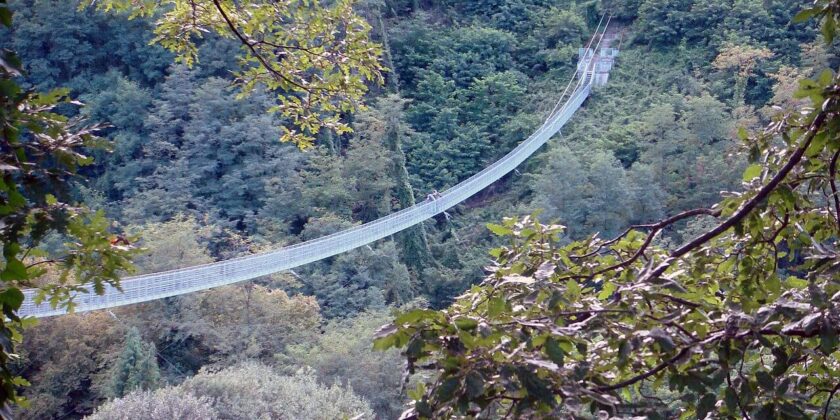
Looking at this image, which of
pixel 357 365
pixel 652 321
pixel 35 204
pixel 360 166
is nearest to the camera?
pixel 652 321

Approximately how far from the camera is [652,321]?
39.7 inches

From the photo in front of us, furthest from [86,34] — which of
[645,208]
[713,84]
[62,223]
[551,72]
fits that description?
[62,223]

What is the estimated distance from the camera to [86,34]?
37.5 ft

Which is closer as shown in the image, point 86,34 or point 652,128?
point 652,128

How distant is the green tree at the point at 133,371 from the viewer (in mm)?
6664

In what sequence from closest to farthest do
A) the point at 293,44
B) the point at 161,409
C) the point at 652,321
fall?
1. the point at 652,321
2. the point at 293,44
3. the point at 161,409

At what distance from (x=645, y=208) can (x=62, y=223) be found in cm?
905

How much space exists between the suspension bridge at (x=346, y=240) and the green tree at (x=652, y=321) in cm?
388

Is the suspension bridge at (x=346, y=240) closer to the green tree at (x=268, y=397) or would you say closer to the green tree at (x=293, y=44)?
the green tree at (x=268, y=397)

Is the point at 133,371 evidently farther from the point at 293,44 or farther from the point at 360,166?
the point at 293,44

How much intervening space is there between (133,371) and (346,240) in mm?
2787

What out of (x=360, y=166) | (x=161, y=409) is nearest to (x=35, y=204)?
(x=161, y=409)

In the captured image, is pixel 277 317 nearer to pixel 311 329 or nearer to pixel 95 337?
pixel 311 329

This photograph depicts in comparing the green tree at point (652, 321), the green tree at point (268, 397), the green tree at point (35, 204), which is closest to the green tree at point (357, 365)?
the green tree at point (268, 397)
